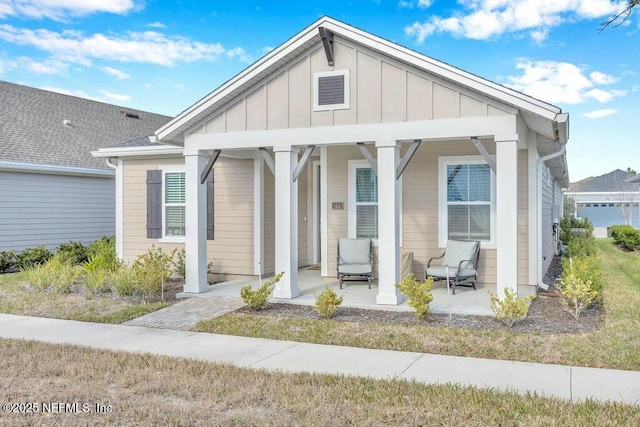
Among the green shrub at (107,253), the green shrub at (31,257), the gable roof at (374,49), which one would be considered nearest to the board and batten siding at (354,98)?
the gable roof at (374,49)

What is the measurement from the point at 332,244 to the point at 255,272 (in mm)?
1607

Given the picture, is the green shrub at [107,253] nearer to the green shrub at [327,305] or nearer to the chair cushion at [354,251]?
the chair cushion at [354,251]

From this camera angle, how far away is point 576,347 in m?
5.59

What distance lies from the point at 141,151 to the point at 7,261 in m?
4.60

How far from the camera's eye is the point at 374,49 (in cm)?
776

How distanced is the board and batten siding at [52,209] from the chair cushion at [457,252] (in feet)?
34.8

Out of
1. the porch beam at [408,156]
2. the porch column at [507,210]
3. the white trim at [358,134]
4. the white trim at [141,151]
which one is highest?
the white trim at [141,151]

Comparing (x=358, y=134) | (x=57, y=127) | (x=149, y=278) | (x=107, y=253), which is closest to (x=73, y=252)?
(x=107, y=253)

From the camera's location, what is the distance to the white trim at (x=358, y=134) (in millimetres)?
7387

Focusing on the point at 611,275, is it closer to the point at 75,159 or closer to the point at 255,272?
the point at 255,272

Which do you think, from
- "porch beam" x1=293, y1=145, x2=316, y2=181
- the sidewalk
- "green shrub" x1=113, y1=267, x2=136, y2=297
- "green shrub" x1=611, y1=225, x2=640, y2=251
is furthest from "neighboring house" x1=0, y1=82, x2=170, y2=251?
"green shrub" x1=611, y1=225, x2=640, y2=251

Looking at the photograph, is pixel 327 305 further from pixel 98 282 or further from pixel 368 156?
pixel 98 282

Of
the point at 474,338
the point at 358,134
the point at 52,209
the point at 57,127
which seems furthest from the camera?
the point at 57,127

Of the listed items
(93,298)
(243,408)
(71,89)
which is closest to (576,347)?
(243,408)
